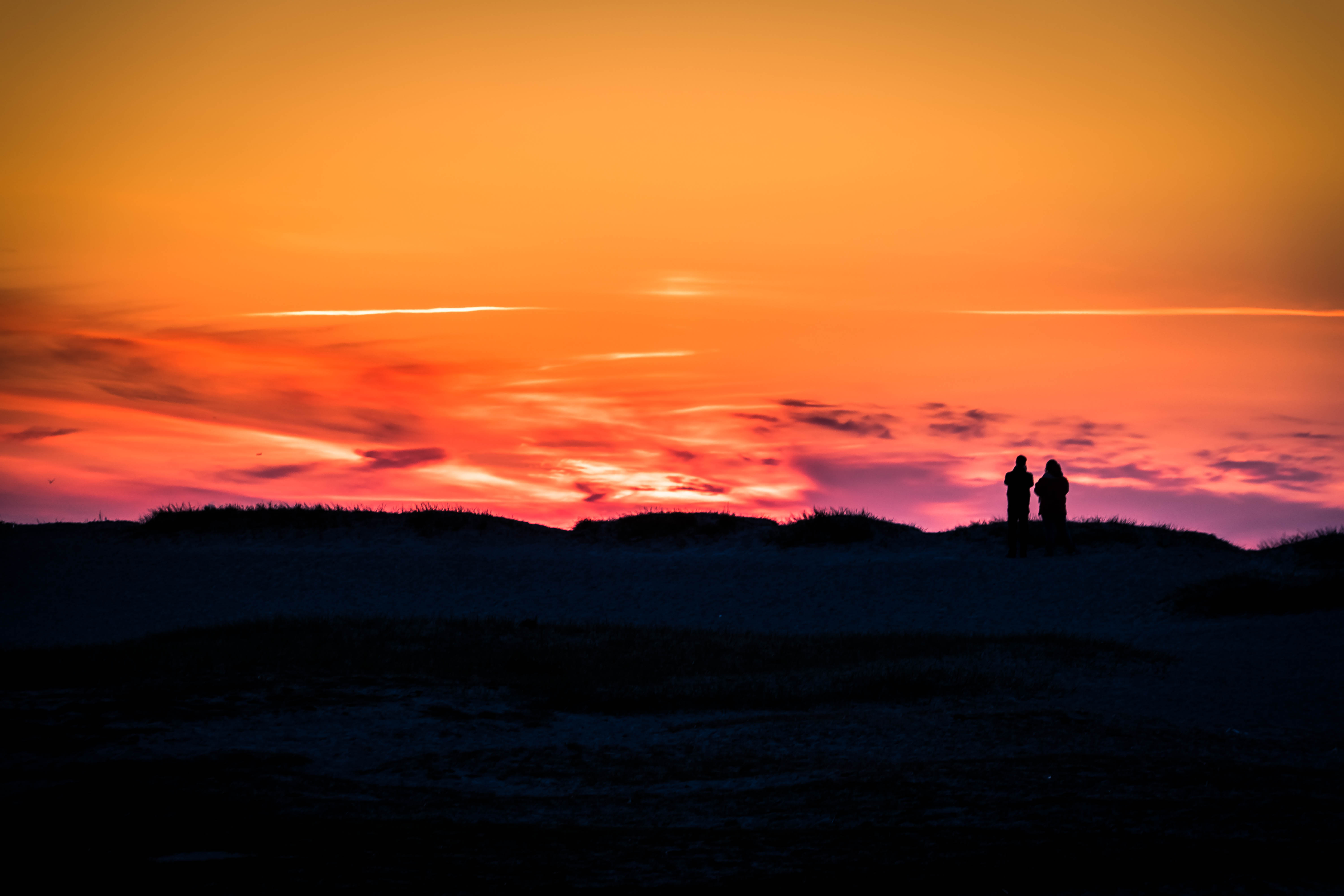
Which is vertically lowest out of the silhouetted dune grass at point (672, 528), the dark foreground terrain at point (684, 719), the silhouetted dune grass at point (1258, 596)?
the dark foreground terrain at point (684, 719)

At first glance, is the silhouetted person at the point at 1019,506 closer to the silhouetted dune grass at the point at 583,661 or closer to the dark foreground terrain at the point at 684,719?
the dark foreground terrain at the point at 684,719

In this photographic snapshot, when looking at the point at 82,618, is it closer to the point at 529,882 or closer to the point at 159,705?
the point at 159,705

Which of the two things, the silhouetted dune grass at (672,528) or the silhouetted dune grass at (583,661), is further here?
the silhouetted dune grass at (672,528)

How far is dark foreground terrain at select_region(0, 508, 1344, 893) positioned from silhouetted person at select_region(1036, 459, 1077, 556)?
72 cm

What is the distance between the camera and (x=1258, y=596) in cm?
1623

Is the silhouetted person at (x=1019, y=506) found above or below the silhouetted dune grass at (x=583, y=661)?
above

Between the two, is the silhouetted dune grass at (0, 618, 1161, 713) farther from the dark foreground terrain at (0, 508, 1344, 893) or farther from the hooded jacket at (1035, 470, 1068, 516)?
the hooded jacket at (1035, 470, 1068, 516)

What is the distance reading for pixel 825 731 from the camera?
8680 millimetres

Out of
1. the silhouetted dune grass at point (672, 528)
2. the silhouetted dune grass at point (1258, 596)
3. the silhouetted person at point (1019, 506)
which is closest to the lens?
the silhouetted dune grass at point (1258, 596)

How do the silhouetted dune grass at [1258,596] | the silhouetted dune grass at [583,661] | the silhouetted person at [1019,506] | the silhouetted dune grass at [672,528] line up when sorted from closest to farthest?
the silhouetted dune grass at [583,661]
the silhouetted dune grass at [1258,596]
the silhouetted person at [1019,506]
the silhouetted dune grass at [672,528]

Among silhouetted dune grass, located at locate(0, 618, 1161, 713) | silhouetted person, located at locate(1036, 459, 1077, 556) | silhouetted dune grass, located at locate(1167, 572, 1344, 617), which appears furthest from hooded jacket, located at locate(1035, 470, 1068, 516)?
silhouetted dune grass, located at locate(0, 618, 1161, 713)

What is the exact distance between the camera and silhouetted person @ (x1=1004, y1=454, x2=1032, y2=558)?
63.8ft

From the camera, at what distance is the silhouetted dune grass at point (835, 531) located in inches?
892

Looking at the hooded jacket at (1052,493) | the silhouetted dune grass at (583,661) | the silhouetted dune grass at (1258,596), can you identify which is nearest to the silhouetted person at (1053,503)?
the hooded jacket at (1052,493)
